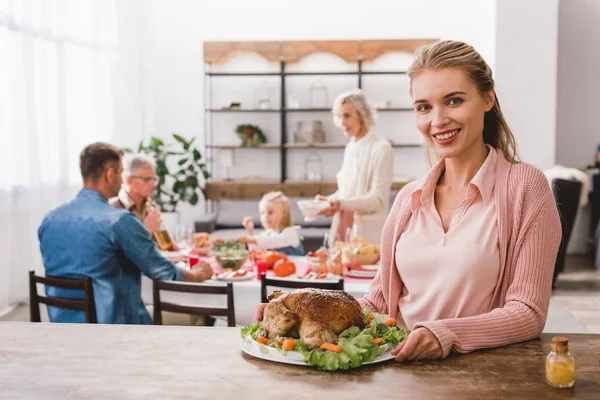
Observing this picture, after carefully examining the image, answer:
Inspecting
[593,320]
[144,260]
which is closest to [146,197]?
[144,260]

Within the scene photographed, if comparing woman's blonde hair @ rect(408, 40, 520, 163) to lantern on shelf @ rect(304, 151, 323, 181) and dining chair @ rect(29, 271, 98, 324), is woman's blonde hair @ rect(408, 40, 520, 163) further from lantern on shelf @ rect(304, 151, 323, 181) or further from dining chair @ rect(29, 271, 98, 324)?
lantern on shelf @ rect(304, 151, 323, 181)

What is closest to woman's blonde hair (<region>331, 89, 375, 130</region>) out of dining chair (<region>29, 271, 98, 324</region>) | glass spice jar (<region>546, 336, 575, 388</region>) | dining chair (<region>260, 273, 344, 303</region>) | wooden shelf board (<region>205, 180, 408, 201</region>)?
dining chair (<region>260, 273, 344, 303</region>)

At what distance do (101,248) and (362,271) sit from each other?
121 centimetres

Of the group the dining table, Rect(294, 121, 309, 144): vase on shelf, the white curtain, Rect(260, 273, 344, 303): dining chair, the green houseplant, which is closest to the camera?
Rect(260, 273, 344, 303): dining chair

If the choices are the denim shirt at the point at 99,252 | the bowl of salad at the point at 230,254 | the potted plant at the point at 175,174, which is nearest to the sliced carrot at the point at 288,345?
the denim shirt at the point at 99,252

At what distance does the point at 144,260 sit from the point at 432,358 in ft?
6.58

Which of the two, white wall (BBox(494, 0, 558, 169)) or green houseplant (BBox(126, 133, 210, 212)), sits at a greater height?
white wall (BBox(494, 0, 558, 169))

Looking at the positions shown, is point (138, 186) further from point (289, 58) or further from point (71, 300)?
point (289, 58)

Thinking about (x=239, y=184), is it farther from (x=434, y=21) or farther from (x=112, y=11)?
(x=434, y=21)

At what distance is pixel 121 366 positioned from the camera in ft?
4.54

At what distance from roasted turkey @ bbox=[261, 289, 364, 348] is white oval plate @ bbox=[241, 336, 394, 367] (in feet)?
0.11

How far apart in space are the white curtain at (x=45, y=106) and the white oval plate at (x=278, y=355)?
4082 mm

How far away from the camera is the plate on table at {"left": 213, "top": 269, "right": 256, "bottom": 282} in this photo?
138 inches

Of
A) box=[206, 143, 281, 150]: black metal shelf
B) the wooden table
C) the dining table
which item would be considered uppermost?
box=[206, 143, 281, 150]: black metal shelf
